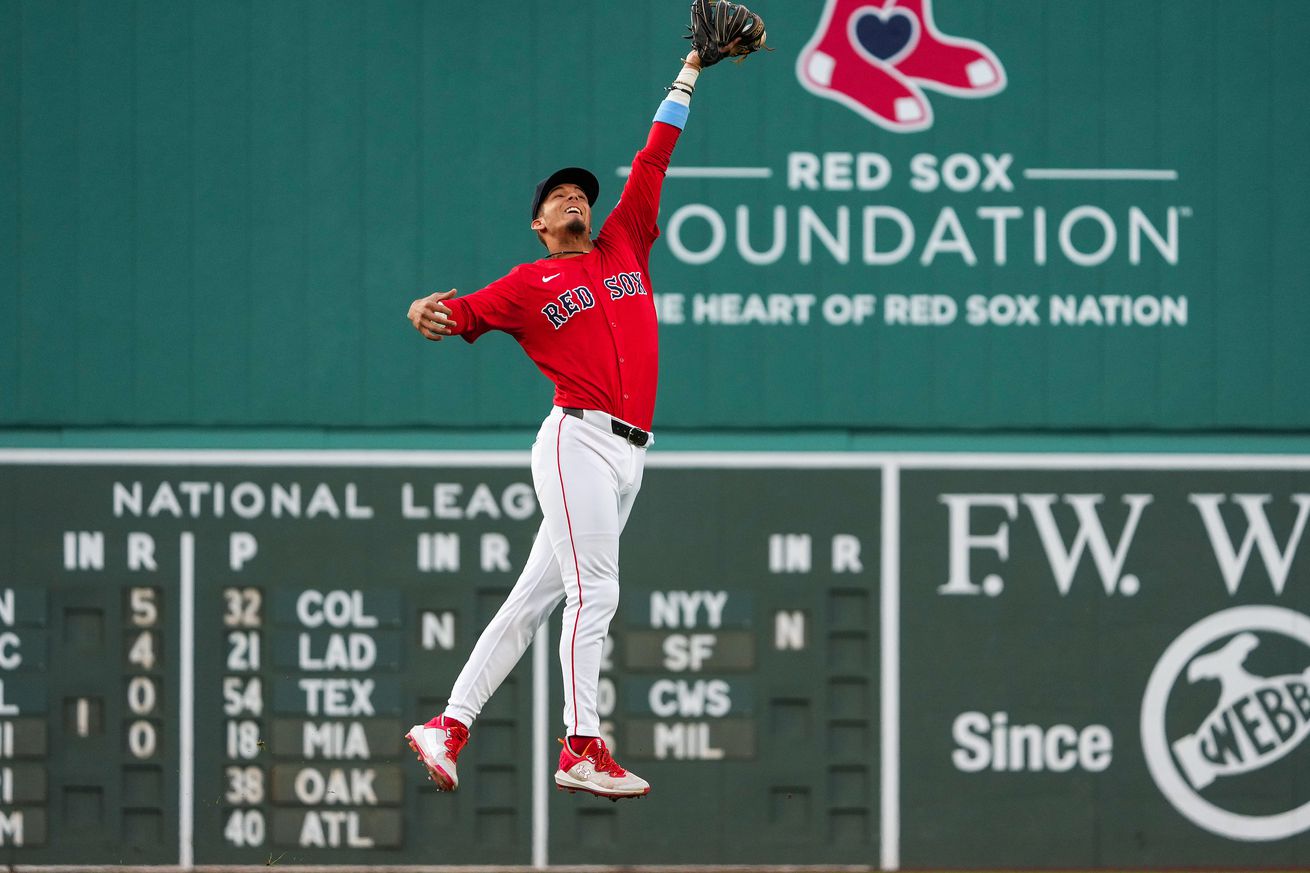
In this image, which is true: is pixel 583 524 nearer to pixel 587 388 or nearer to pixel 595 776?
pixel 587 388

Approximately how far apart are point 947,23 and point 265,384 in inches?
141

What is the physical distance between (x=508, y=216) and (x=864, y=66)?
1.79 metres

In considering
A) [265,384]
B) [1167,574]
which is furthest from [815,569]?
[265,384]

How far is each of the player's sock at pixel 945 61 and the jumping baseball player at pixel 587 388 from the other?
240cm

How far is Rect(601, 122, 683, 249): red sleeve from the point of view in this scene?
5.42 m

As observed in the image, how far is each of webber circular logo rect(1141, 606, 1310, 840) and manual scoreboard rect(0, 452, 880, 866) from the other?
1.37m

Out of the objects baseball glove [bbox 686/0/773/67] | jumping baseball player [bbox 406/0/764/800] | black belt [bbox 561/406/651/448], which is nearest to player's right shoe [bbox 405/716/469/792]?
jumping baseball player [bbox 406/0/764/800]

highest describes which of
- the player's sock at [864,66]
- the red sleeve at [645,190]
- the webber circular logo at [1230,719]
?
the player's sock at [864,66]

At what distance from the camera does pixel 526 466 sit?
7.44m

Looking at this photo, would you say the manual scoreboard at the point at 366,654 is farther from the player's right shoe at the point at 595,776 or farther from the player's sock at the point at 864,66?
the player's right shoe at the point at 595,776

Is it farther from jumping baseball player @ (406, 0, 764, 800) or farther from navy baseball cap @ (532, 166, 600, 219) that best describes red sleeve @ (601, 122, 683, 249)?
navy baseball cap @ (532, 166, 600, 219)

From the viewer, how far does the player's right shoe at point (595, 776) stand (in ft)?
17.0

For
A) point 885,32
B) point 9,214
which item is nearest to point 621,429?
point 885,32

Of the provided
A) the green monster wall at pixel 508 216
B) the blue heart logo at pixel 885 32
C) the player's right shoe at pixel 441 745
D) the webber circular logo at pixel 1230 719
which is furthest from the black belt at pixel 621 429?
the webber circular logo at pixel 1230 719
